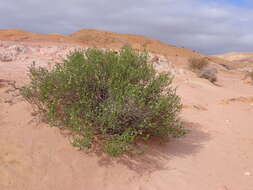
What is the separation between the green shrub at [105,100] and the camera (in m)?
3.86

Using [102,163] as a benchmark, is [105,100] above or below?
above

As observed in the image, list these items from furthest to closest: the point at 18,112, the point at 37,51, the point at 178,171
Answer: the point at 37,51
the point at 18,112
the point at 178,171

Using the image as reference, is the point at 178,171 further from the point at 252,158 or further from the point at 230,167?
the point at 252,158

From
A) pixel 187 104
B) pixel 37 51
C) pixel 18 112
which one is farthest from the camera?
pixel 37 51

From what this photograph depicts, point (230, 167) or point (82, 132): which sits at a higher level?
point (82, 132)

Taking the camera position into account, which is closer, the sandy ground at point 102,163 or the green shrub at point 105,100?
the sandy ground at point 102,163

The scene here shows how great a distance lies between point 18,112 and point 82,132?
1.27 meters

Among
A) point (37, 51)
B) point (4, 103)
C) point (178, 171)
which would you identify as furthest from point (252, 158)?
point (37, 51)

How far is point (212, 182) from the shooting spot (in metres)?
4.04

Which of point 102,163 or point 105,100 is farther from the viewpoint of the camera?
point 105,100

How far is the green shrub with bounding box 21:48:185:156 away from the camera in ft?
12.7

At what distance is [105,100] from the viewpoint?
4133 millimetres

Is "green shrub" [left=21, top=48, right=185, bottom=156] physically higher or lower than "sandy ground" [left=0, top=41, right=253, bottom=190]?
higher

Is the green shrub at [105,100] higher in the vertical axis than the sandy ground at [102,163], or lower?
higher
